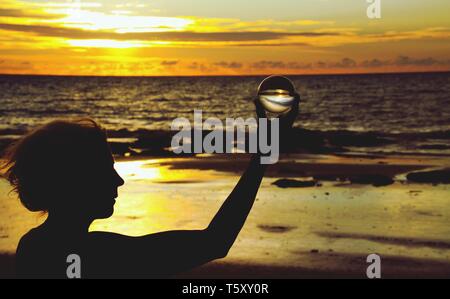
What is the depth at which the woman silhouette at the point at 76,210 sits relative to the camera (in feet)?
5.35

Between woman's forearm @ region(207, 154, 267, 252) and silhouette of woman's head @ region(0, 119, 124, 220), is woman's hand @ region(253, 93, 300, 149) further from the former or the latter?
silhouette of woman's head @ region(0, 119, 124, 220)

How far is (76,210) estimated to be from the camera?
1.66 metres

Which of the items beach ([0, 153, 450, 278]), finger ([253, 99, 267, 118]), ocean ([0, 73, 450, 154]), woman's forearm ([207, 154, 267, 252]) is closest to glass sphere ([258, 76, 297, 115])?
finger ([253, 99, 267, 118])

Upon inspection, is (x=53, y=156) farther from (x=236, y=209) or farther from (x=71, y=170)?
(x=236, y=209)

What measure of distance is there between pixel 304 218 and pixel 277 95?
418 inches

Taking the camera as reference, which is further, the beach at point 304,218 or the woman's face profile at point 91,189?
the beach at point 304,218

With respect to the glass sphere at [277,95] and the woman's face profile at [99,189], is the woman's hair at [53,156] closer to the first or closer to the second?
the woman's face profile at [99,189]

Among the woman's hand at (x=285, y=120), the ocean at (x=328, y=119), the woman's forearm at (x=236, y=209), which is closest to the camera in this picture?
the woman's forearm at (x=236, y=209)

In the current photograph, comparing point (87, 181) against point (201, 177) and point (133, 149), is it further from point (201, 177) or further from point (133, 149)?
point (133, 149)

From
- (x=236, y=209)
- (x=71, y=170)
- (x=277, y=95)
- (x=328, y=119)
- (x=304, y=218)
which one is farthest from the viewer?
(x=328, y=119)

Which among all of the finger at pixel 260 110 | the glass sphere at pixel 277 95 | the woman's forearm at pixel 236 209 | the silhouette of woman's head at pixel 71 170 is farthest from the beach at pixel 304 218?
the silhouette of woman's head at pixel 71 170

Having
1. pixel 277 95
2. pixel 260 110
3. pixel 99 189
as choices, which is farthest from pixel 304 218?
pixel 99 189
